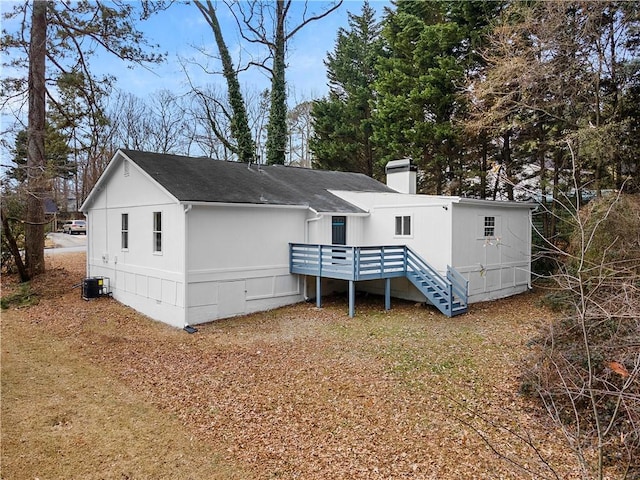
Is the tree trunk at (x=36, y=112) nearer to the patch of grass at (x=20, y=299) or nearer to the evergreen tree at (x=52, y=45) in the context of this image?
the evergreen tree at (x=52, y=45)

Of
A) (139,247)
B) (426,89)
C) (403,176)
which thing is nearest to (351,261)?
(139,247)

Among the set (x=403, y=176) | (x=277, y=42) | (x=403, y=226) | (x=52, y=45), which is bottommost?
(x=403, y=226)

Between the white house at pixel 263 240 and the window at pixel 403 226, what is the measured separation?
33 millimetres

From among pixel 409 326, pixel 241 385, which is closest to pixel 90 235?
pixel 241 385

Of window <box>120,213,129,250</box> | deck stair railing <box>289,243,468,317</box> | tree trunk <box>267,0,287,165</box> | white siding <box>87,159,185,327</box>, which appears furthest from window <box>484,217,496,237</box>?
tree trunk <box>267,0,287,165</box>

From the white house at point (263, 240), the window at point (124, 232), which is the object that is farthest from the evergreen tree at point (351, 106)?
the window at point (124, 232)

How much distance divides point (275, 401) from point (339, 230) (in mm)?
7953

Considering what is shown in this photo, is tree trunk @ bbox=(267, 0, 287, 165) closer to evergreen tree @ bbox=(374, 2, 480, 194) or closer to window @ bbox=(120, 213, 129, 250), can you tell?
evergreen tree @ bbox=(374, 2, 480, 194)

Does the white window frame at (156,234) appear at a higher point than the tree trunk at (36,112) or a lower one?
lower

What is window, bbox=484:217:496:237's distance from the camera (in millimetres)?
13266

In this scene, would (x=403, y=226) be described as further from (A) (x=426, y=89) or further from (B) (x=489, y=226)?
(A) (x=426, y=89)

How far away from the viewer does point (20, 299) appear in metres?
13.4

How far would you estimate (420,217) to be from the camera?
41.5 ft

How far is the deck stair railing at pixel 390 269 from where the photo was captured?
11328 mm
